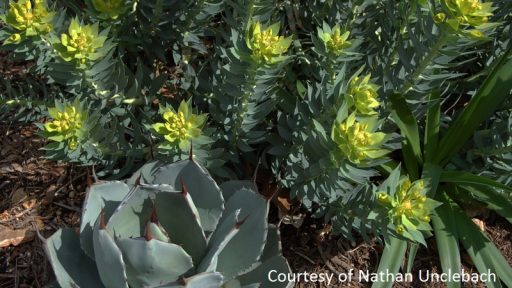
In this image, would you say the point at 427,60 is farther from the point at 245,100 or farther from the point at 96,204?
the point at 96,204

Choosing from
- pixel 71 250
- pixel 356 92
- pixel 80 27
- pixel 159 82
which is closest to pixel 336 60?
pixel 356 92

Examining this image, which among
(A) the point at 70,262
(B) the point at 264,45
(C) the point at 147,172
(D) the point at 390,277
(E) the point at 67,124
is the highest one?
(B) the point at 264,45

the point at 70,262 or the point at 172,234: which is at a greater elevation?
the point at 172,234

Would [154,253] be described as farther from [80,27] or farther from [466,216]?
[466,216]

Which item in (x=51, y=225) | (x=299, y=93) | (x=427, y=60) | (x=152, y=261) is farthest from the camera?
(x=51, y=225)

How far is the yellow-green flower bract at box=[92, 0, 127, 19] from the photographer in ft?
6.36

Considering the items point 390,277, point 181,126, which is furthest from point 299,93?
point 390,277

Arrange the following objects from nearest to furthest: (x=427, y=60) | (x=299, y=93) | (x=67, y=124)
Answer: (x=67, y=124) → (x=427, y=60) → (x=299, y=93)

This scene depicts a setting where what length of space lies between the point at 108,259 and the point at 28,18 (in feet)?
2.56

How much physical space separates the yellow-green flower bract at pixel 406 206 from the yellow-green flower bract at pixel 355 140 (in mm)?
186

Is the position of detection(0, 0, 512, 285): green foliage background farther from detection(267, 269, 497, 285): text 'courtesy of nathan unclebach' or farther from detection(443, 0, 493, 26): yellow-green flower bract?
detection(267, 269, 497, 285): text 'courtesy of nathan unclebach'

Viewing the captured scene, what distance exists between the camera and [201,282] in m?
1.50

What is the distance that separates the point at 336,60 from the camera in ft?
6.37

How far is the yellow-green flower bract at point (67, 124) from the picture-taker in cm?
172
